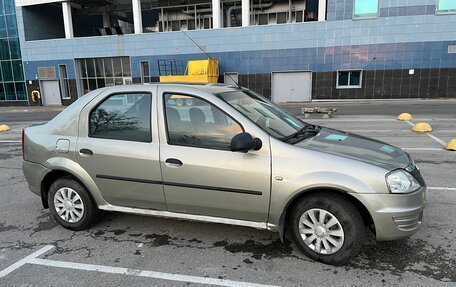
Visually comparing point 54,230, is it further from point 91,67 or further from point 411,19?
point 91,67

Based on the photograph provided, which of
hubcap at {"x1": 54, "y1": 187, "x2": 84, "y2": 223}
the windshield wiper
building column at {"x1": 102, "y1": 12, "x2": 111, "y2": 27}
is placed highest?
building column at {"x1": 102, "y1": 12, "x2": 111, "y2": 27}

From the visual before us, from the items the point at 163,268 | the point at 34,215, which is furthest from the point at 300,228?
the point at 34,215

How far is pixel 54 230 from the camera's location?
4.12m

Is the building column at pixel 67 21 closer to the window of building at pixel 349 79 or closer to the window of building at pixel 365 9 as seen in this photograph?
the window of building at pixel 349 79

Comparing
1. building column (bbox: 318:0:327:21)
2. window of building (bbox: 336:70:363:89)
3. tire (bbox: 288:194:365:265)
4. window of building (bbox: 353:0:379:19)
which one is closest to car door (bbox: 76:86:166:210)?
tire (bbox: 288:194:365:265)

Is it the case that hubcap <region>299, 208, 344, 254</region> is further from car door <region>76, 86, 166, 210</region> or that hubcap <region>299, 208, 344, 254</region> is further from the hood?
car door <region>76, 86, 166, 210</region>

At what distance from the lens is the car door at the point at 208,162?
3.21m

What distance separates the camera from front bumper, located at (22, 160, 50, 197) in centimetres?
407

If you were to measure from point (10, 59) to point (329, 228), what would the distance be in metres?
37.6

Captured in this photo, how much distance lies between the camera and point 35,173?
13.6 ft

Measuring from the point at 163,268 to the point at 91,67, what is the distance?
102ft

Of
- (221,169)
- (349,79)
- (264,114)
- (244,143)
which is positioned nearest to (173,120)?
(221,169)

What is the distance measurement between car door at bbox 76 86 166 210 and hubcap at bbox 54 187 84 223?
38cm

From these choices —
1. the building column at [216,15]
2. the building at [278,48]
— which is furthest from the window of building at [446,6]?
the building column at [216,15]
